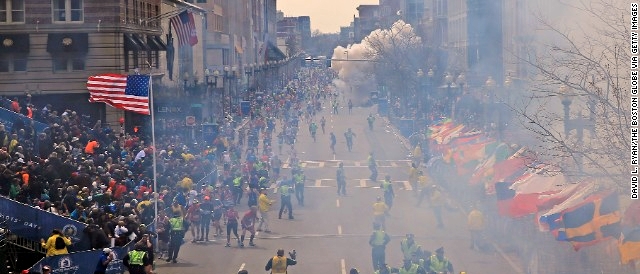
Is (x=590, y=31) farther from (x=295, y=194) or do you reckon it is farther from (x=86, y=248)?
(x=295, y=194)

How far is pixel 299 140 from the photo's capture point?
165 ft

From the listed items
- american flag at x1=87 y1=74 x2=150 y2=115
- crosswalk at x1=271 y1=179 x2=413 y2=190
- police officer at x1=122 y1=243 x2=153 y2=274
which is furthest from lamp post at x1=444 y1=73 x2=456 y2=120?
police officer at x1=122 y1=243 x2=153 y2=274

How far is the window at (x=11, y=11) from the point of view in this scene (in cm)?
3541

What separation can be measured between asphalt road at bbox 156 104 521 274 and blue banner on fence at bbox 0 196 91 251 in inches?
110

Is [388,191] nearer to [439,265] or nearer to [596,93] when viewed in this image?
[439,265]

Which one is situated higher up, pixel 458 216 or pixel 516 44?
pixel 516 44

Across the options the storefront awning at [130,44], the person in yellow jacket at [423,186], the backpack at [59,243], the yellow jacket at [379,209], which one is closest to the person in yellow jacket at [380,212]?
the yellow jacket at [379,209]

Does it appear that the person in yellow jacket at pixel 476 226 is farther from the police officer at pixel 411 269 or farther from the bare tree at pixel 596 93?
the police officer at pixel 411 269

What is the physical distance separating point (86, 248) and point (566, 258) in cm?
646

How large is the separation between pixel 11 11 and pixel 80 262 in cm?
2122

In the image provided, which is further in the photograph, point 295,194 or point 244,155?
point 244,155

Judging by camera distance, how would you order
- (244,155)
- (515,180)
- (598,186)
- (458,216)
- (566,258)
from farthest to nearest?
1. (244,155)
2. (458,216)
3. (515,180)
4. (566,258)
5. (598,186)

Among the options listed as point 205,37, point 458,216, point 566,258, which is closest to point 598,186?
point 566,258

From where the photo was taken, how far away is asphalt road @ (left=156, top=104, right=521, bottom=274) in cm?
1980
